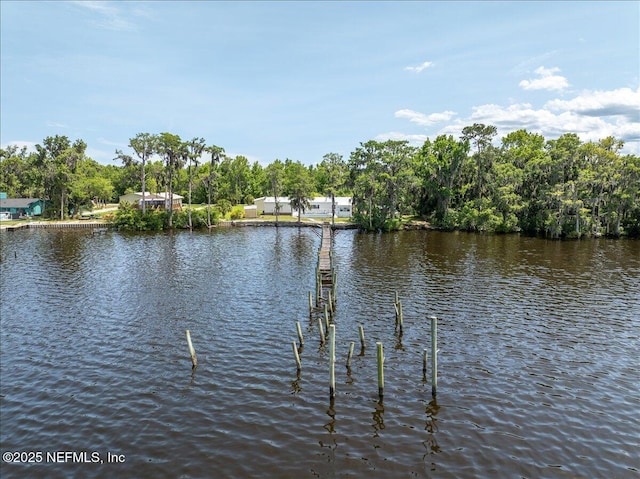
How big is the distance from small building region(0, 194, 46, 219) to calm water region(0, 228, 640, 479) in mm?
67019

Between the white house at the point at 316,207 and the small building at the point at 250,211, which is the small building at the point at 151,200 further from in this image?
the white house at the point at 316,207

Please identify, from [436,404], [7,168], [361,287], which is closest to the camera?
[436,404]

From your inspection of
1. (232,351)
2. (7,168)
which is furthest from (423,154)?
(7,168)

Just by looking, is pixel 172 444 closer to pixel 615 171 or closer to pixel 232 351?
pixel 232 351

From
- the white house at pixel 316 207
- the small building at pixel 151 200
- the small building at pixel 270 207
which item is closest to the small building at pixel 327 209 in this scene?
the white house at pixel 316 207

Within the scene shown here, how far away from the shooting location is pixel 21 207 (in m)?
98.8

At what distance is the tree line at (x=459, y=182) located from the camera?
225 ft

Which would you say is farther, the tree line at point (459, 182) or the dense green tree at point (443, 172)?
the dense green tree at point (443, 172)

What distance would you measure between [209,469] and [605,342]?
22.5 meters

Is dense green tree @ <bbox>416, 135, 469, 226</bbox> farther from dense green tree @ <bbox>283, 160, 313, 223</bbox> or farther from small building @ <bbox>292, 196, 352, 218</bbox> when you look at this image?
dense green tree @ <bbox>283, 160, 313, 223</bbox>

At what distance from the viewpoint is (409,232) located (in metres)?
80.2

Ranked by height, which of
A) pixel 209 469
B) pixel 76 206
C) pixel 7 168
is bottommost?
pixel 209 469

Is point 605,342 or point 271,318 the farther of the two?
point 271,318

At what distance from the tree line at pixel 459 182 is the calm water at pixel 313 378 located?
29.8m
